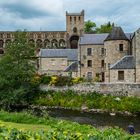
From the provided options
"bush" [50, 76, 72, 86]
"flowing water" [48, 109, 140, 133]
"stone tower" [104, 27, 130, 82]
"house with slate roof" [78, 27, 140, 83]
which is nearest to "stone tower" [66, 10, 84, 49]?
"house with slate roof" [78, 27, 140, 83]

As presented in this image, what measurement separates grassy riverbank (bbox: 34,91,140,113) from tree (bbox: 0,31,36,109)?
2295mm

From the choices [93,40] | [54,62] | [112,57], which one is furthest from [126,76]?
[54,62]

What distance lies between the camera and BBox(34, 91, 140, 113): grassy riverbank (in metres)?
48.3

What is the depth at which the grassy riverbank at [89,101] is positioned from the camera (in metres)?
48.3

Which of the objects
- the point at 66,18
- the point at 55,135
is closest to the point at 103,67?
the point at 66,18

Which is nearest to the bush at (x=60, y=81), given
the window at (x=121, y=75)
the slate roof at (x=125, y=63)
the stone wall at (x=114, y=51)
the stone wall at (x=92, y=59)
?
the slate roof at (x=125, y=63)

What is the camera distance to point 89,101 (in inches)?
2032

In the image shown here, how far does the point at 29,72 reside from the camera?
2183 inches

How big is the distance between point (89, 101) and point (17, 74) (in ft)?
33.5

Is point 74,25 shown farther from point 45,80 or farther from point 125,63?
point 125,63

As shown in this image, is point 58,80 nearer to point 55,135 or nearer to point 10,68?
point 10,68

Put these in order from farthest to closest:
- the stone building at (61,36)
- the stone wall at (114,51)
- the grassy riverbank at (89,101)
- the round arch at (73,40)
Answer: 1. the round arch at (73,40)
2. the stone building at (61,36)
3. the stone wall at (114,51)
4. the grassy riverbank at (89,101)

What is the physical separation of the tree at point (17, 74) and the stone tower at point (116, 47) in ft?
38.9

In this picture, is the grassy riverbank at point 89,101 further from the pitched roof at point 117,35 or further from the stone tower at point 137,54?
the pitched roof at point 117,35
